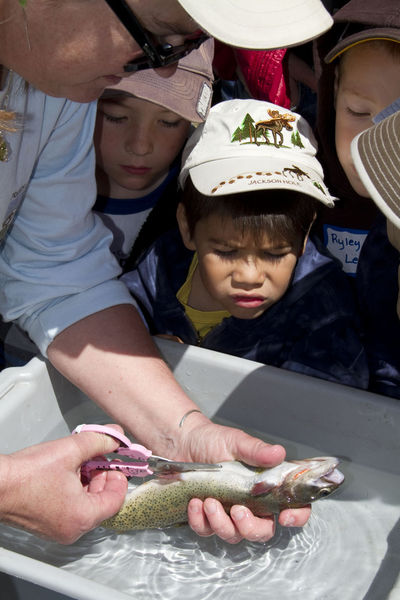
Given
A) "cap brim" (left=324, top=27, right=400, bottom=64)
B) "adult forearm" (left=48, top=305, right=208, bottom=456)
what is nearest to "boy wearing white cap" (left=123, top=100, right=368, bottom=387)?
"cap brim" (left=324, top=27, right=400, bottom=64)

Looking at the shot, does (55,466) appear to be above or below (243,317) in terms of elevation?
above

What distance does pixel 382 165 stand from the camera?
1112mm

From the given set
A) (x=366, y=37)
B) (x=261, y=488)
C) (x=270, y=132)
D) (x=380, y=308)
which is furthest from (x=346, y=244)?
(x=261, y=488)

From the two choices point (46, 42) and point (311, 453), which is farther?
point (311, 453)

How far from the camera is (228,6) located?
3.59ft

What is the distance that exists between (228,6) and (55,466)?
90cm

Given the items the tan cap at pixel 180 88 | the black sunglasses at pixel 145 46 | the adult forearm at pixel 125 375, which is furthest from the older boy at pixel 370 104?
the black sunglasses at pixel 145 46

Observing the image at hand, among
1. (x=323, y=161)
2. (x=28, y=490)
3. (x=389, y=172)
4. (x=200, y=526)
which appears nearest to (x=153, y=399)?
(x=200, y=526)

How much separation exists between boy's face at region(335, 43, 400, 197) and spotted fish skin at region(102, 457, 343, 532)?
2.72 feet

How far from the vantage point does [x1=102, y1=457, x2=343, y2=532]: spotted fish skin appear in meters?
1.40

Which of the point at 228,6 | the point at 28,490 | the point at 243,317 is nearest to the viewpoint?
the point at 228,6

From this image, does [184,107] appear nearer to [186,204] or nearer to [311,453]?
[186,204]

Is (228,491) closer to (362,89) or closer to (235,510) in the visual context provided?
(235,510)

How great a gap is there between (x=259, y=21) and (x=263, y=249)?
811 mm
